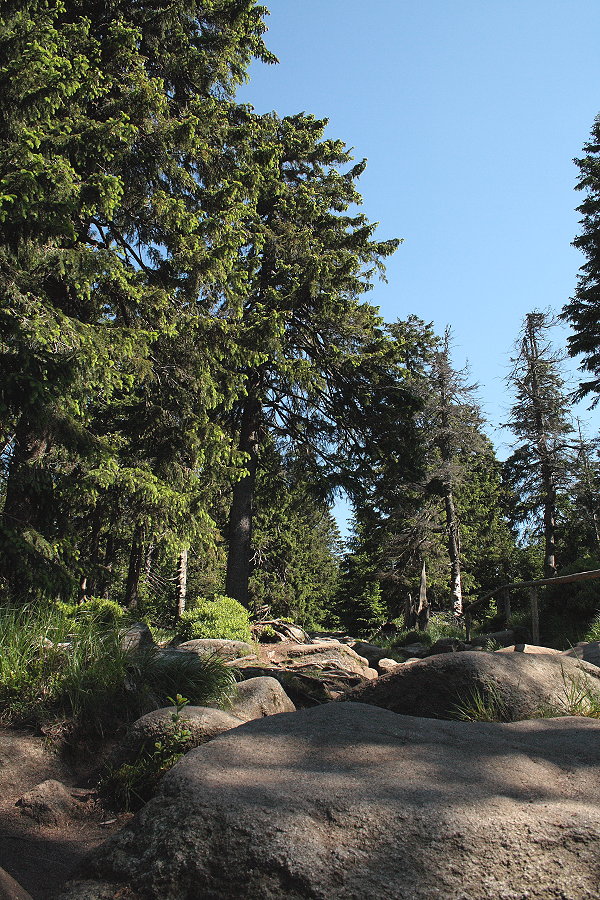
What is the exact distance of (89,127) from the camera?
8.59 meters

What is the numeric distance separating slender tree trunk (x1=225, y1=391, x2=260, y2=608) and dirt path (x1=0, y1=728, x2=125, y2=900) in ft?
38.9

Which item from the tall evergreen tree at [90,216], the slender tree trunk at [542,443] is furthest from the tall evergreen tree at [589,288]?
the tall evergreen tree at [90,216]

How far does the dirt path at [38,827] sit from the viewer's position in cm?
301

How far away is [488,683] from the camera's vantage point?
4.63 metres

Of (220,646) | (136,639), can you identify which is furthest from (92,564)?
(220,646)

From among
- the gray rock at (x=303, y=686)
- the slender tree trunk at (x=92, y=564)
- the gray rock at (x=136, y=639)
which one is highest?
the slender tree trunk at (x=92, y=564)

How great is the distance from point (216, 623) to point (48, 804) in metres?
9.88

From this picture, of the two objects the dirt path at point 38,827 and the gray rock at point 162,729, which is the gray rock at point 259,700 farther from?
the dirt path at point 38,827

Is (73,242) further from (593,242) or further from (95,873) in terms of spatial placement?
(593,242)

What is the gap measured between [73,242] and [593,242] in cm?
1714

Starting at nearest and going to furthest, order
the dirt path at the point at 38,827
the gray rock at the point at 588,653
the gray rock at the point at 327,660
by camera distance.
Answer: the dirt path at the point at 38,827 < the gray rock at the point at 588,653 < the gray rock at the point at 327,660

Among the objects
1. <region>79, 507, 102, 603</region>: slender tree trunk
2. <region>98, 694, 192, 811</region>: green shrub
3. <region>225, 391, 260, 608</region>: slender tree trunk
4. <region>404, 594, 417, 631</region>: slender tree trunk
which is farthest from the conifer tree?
<region>404, 594, 417, 631</region>: slender tree trunk

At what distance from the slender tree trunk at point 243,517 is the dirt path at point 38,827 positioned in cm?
1186

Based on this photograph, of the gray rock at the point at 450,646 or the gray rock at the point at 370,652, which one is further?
the gray rock at the point at 370,652
